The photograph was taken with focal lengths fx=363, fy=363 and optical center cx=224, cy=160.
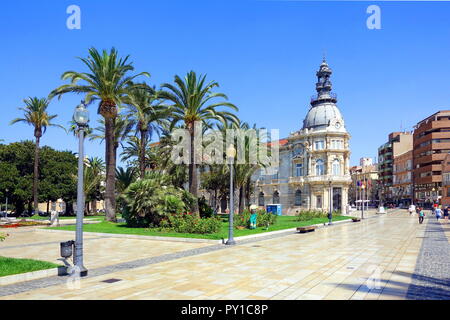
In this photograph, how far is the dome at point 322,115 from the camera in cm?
6444

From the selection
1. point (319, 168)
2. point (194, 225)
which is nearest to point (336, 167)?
point (319, 168)

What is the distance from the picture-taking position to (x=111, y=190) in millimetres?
30359

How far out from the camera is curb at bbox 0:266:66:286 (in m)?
9.36

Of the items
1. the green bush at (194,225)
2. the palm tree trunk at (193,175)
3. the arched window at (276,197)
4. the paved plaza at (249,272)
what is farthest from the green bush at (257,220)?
the arched window at (276,197)

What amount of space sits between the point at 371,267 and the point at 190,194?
16.1m

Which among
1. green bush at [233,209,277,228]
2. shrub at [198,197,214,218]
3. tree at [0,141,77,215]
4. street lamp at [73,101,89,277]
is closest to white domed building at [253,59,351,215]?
tree at [0,141,77,215]

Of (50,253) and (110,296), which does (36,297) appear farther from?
(50,253)

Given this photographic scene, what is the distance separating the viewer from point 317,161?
208 ft

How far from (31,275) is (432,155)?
95.3 meters

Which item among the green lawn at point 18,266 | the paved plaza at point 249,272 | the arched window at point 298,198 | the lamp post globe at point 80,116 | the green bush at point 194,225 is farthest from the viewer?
the arched window at point 298,198

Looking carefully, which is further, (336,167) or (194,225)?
(336,167)

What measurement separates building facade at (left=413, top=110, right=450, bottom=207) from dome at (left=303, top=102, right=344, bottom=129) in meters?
36.0

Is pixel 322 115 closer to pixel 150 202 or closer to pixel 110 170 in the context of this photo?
pixel 110 170

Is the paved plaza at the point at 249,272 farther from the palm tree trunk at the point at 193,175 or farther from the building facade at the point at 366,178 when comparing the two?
the building facade at the point at 366,178
